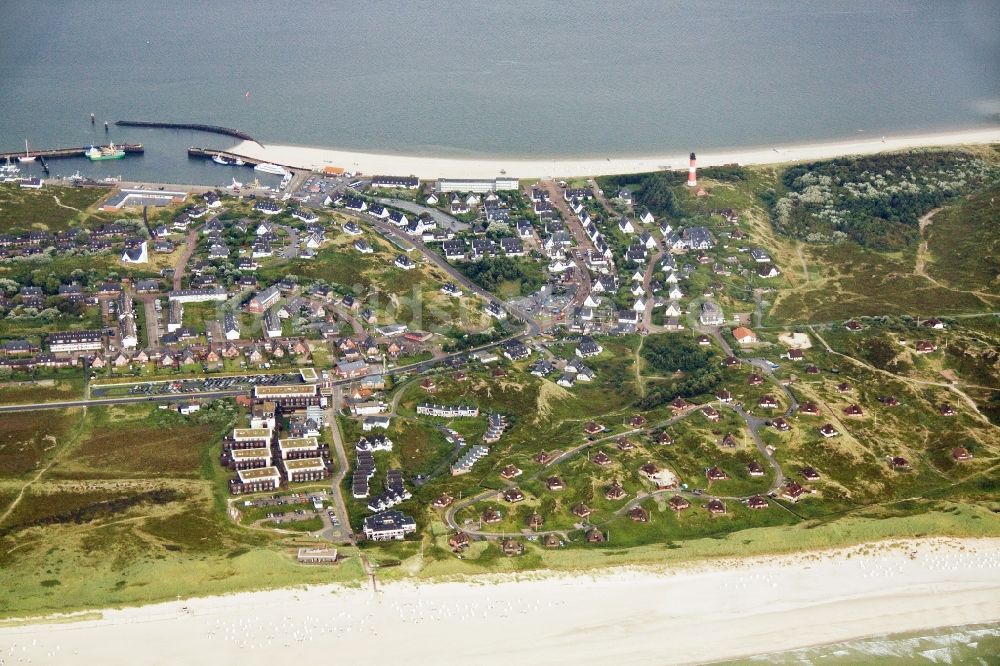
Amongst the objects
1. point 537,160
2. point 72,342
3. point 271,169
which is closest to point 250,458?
point 72,342

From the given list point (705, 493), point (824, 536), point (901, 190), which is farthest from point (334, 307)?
point (901, 190)

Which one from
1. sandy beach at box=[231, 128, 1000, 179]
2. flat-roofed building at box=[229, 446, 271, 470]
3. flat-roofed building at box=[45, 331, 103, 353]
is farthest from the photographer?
sandy beach at box=[231, 128, 1000, 179]

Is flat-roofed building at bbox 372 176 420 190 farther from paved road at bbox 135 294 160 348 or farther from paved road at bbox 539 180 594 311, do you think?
paved road at bbox 135 294 160 348

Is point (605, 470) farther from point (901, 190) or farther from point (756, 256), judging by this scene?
point (901, 190)

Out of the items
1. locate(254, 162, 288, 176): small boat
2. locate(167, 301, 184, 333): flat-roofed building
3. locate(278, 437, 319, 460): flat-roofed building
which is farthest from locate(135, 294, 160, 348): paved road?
locate(254, 162, 288, 176): small boat

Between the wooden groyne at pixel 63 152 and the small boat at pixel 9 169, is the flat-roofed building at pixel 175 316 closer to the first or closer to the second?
the small boat at pixel 9 169

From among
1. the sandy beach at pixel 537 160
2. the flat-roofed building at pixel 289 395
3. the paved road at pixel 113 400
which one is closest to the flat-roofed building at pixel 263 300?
the paved road at pixel 113 400

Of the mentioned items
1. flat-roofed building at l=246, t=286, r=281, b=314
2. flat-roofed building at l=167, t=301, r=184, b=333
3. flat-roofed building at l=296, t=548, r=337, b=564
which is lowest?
flat-roofed building at l=296, t=548, r=337, b=564

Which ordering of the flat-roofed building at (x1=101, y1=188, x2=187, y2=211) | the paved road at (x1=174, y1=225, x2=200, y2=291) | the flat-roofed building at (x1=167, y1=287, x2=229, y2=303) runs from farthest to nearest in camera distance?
the flat-roofed building at (x1=101, y1=188, x2=187, y2=211) < the paved road at (x1=174, y1=225, x2=200, y2=291) < the flat-roofed building at (x1=167, y1=287, x2=229, y2=303)
